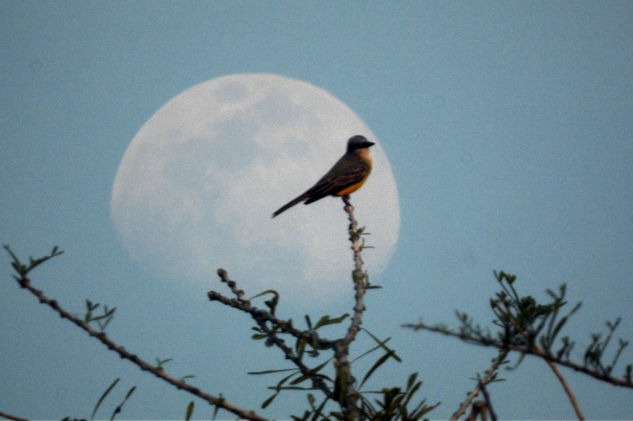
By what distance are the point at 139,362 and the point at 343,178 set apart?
7.20m

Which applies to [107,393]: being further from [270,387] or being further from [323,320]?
[323,320]

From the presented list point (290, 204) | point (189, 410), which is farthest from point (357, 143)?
point (189, 410)

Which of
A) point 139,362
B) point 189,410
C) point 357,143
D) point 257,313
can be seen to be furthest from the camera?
point 357,143

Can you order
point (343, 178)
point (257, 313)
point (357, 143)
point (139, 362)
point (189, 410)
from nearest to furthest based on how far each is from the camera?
point (189, 410) → point (139, 362) → point (257, 313) → point (343, 178) → point (357, 143)

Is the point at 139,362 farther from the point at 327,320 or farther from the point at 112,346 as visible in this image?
the point at 327,320

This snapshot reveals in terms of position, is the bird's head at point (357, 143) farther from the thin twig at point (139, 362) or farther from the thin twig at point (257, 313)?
the thin twig at point (139, 362)

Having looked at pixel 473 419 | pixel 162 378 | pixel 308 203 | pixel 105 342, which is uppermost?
pixel 308 203

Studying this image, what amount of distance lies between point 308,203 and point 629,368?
21.5ft

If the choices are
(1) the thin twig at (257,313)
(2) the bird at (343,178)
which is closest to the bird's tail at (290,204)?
(2) the bird at (343,178)

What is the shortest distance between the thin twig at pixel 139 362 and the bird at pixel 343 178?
16.9 feet

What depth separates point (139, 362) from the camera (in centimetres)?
165

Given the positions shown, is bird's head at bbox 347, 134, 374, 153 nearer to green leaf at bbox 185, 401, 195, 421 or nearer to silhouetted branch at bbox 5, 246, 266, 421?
silhouetted branch at bbox 5, 246, 266, 421

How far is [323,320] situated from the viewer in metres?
1.82

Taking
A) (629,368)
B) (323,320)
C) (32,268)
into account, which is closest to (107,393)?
(32,268)
